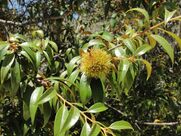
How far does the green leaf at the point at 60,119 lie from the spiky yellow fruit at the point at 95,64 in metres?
0.12

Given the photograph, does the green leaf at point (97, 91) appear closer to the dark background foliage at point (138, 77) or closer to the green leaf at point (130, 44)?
the green leaf at point (130, 44)

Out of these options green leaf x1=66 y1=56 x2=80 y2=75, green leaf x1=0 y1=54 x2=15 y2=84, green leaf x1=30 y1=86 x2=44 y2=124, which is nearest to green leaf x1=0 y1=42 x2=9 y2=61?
green leaf x1=0 y1=54 x2=15 y2=84

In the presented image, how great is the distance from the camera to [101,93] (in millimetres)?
1209

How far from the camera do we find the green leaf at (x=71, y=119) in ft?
3.44

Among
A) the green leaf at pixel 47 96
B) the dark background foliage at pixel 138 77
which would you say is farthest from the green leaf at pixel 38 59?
the dark background foliage at pixel 138 77

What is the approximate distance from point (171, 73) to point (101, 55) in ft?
7.44

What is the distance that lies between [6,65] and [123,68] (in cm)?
33

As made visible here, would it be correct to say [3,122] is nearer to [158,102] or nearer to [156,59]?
[158,102]

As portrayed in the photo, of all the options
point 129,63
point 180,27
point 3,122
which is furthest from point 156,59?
point 129,63

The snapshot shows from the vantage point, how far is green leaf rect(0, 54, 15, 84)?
1.15 meters

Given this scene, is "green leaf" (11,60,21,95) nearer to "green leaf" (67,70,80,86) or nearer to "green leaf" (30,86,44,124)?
"green leaf" (30,86,44,124)

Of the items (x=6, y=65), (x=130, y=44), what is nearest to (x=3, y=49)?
(x=6, y=65)

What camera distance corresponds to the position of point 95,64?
113 cm

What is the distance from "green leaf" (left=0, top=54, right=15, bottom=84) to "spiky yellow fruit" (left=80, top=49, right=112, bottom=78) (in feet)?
0.65
